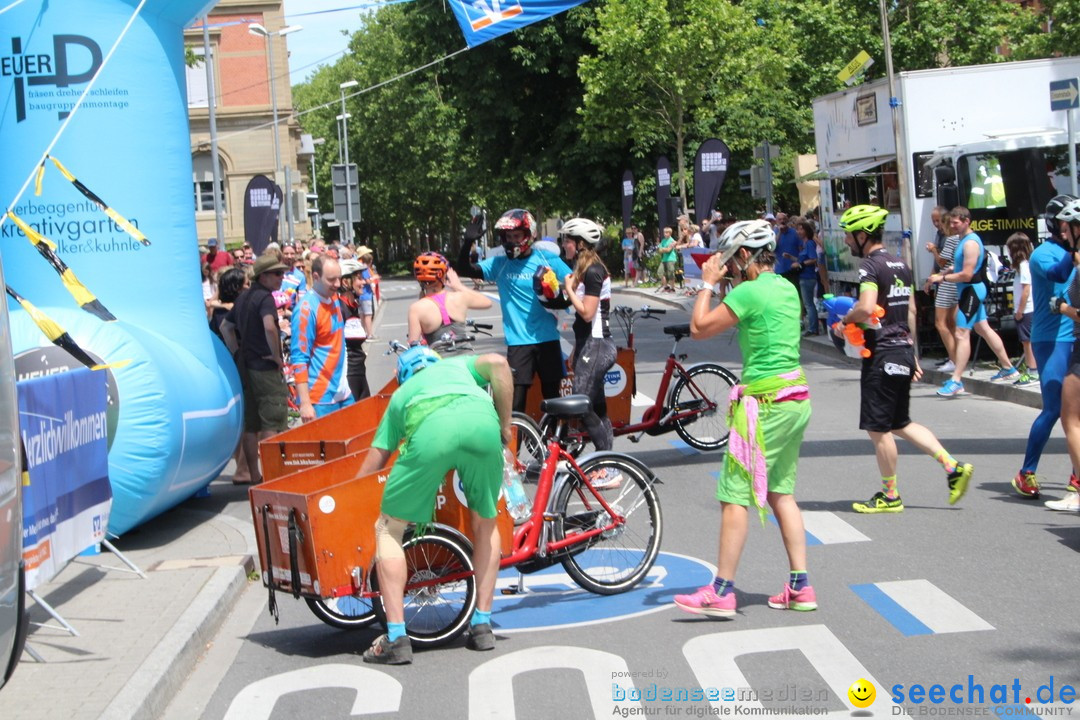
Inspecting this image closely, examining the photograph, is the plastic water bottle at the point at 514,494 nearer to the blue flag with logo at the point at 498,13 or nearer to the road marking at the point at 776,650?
the road marking at the point at 776,650

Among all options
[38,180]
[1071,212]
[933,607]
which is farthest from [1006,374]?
[38,180]

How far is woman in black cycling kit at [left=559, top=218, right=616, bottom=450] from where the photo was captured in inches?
398

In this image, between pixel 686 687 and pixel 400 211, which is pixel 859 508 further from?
pixel 400 211

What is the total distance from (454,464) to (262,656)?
4.97ft

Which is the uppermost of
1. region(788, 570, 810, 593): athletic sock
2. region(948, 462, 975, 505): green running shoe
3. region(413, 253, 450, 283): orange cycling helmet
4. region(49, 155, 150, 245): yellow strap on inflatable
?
region(49, 155, 150, 245): yellow strap on inflatable

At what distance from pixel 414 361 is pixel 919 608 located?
2.69m

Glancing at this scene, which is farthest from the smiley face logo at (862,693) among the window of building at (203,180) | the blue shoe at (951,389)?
the window of building at (203,180)

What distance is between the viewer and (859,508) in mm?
9289

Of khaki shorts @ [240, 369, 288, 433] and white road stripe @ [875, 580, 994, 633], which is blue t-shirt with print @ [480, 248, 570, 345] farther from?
white road stripe @ [875, 580, 994, 633]

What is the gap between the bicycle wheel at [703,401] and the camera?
39.3 ft

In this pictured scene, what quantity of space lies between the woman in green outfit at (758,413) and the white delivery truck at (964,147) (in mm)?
11673

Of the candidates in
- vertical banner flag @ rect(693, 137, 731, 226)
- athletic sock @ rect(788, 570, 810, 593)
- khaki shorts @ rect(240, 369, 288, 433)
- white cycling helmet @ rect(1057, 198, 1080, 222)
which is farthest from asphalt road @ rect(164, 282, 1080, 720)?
vertical banner flag @ rect(693, 137, 731, 226)

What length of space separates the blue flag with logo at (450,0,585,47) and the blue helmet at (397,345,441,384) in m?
5.49

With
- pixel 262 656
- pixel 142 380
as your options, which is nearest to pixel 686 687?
pixel 262 656
